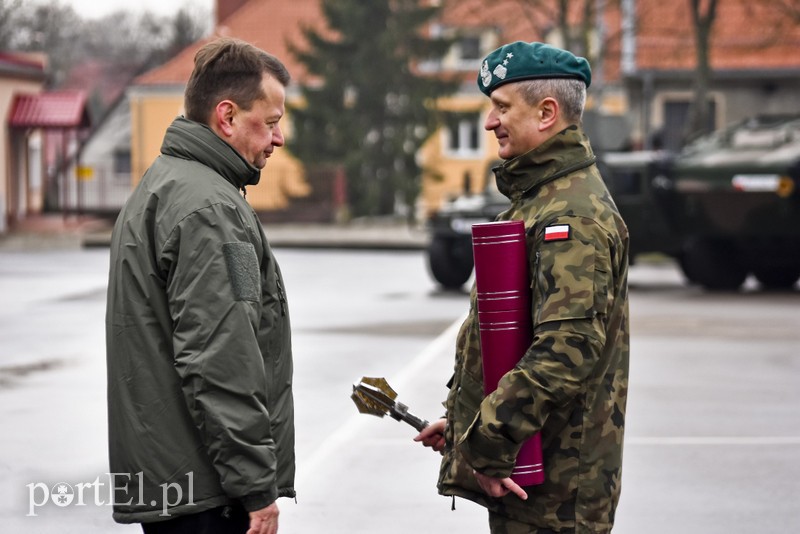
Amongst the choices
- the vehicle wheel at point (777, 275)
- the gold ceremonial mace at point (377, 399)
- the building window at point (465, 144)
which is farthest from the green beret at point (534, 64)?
the building window at point (465, 144)

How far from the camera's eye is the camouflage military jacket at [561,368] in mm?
3453

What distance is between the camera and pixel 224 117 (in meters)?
3.65

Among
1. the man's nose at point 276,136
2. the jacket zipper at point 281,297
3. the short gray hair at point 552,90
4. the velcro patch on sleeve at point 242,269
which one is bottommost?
the jacket zipper at point 281,297

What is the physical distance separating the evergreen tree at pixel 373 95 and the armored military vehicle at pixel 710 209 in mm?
22820

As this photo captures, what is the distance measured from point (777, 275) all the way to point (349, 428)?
12509 millimetres

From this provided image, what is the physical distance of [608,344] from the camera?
3.64 metres

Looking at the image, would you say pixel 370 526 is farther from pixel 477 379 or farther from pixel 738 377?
pixel 738 377

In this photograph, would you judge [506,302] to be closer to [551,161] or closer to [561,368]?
[561,368]

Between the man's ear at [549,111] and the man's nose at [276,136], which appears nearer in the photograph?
the man's ear at [549,111]

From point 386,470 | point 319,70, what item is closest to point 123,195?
point 319,70

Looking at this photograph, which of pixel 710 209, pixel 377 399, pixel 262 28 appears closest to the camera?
pixel 377 399

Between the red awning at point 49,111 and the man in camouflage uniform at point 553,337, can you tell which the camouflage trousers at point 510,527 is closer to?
the man in camouflage uniform at point 553,337

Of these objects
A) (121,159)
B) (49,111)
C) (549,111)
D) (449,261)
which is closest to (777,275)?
(449,261)

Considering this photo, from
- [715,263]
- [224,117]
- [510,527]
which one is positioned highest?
[224,117]
